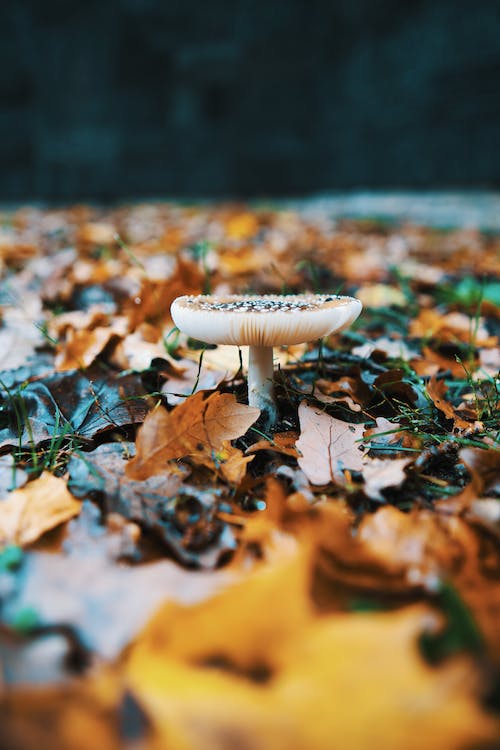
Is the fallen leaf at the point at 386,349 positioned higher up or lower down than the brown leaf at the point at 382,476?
higher up

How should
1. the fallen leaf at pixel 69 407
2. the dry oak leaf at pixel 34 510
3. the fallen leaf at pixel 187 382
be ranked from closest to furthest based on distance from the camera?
1. the dry oak leaf at pixel 34 510
2. the fallen leaf at pixel 69 407
3. the fallen leaf at pixel 187 382

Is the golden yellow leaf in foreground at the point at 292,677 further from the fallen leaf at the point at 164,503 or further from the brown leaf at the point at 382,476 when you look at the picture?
the brown leaf at the point at 382,476

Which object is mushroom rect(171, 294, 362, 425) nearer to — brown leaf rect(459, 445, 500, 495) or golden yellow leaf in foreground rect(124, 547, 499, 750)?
brown leaf rect(459, 445, 500, 495)

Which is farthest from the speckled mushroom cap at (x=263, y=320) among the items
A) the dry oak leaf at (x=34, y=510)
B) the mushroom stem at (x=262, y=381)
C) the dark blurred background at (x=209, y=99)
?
the dark blurred background at (x=209, y=99)

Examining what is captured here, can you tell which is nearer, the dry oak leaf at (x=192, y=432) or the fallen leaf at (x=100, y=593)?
the fallen leaf at (x=100, y=593)

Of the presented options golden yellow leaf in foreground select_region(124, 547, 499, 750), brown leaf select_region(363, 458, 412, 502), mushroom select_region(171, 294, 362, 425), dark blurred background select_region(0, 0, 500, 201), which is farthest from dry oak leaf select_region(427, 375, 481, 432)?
dark blurred background select_region(0, 0, 500, 201)

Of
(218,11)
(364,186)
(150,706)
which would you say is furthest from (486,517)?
(218,11)
